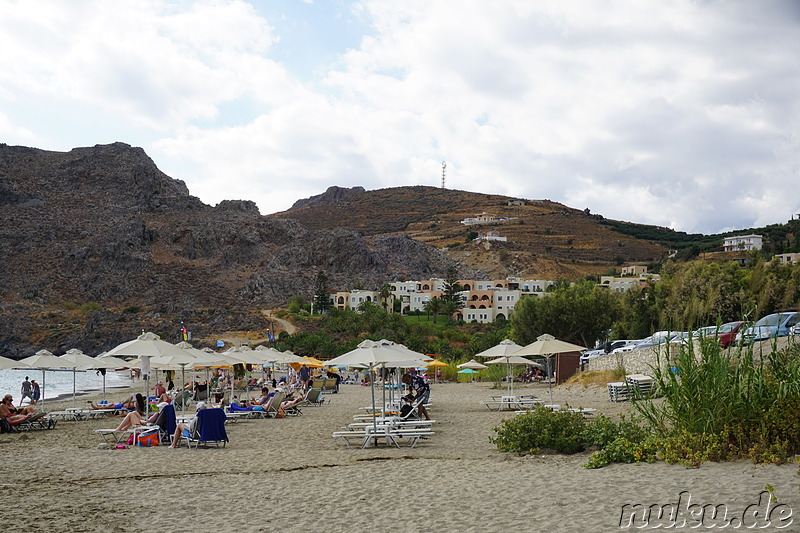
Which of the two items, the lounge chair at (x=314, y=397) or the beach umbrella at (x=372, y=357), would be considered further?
the lounge chair at (x=314, y=397)

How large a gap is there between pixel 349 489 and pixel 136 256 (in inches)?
4024

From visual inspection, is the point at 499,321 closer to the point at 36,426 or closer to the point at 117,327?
the point at 117,327

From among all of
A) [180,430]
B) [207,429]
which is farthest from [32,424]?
[207,429]

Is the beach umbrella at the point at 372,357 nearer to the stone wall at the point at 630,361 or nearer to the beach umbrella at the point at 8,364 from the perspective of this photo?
the stone wall at the point at 630,361

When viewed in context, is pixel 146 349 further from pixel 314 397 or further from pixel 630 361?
pixel 630 361

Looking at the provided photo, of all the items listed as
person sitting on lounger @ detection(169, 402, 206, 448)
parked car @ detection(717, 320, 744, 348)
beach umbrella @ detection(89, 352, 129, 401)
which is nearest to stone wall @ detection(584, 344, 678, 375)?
parked car @ detection(717, 320, 744, 348)

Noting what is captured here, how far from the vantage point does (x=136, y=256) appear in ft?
336

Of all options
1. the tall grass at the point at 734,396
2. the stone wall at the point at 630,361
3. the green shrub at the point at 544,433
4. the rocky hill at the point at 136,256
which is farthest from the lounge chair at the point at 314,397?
the rocky hill at the point at 136,256

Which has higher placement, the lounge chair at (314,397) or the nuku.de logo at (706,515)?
the nuku.de logo at (706,515)

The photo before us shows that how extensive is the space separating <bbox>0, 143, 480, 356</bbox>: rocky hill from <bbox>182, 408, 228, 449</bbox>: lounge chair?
216 feet

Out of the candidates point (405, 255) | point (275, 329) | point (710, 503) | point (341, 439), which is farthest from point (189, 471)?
point (405, 255)

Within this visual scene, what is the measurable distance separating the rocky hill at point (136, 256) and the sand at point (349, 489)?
2673 inches

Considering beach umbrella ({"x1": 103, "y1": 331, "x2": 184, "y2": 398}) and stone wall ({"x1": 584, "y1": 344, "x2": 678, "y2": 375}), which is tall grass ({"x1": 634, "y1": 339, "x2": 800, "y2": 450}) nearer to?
stone wall ({"x1": 584, "y1": 344, "x2": 678, "y2": 375})

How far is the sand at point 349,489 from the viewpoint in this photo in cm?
603
